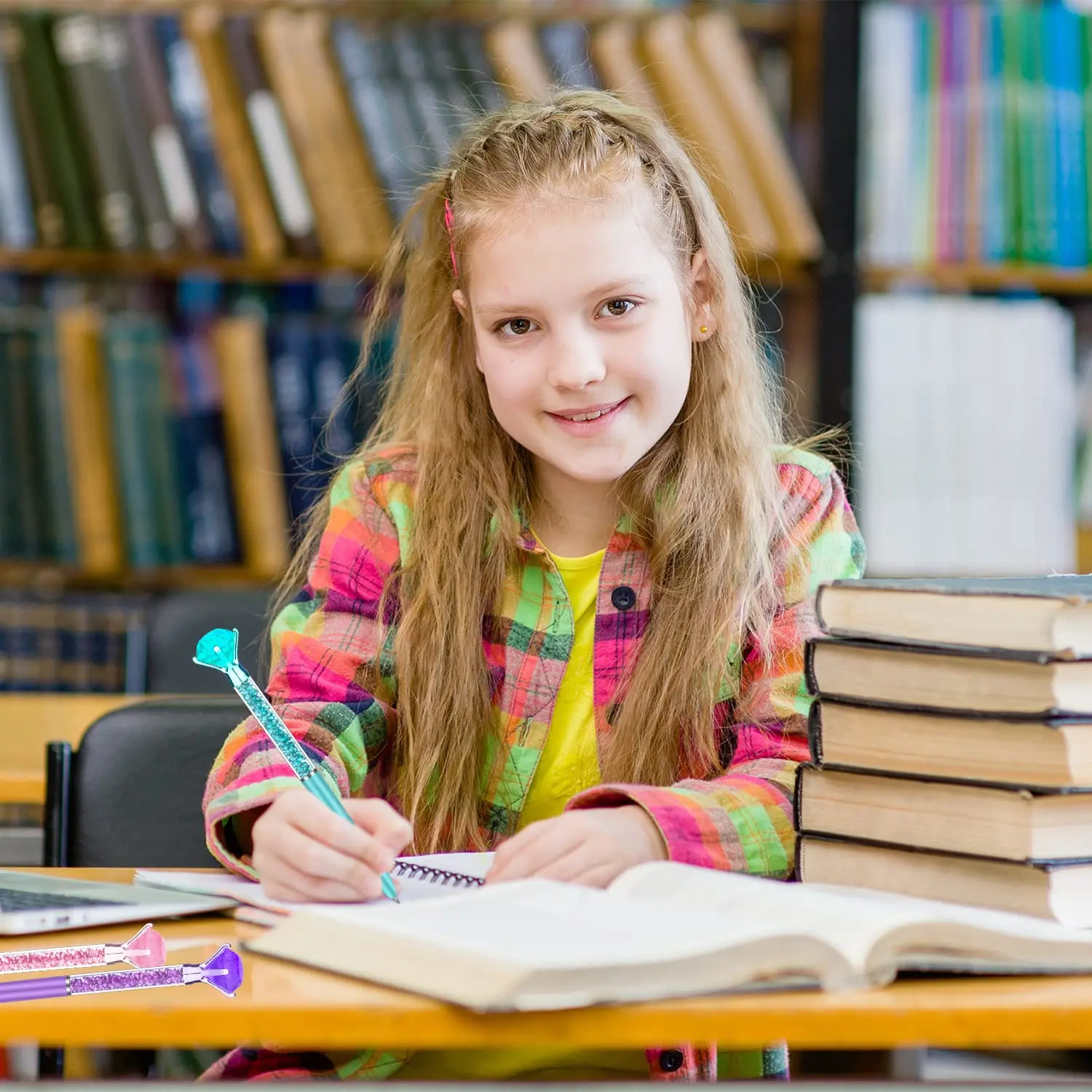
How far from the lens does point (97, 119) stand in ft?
8.11

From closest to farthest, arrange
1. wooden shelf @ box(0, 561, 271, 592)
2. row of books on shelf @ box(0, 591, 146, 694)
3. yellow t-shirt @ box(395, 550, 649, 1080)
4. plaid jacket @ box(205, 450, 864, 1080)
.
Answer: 1. plaid jacket @ box(205, 450, 864, 1080)
2. yellow t-shirt @ box(395, 550, 649, 1080)
3. row of books on shelf @ box(0, 591, 146, 694)
4. wooden shelf @ box(0, 561, 271, 592)

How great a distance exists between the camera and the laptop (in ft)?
2.61

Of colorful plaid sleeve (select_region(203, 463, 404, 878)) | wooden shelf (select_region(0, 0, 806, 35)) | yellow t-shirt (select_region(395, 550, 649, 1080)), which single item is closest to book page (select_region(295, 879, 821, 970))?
colorful plaid sleeve (select_region(203, 463, 404, 878))

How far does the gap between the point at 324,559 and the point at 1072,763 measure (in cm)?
67

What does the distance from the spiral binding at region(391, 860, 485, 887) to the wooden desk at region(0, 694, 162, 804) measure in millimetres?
508

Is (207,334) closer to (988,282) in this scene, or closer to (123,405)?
(123,405)

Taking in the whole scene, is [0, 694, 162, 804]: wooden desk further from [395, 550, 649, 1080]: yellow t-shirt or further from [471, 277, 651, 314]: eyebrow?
[471, 277, 651, 314]: eyebrow

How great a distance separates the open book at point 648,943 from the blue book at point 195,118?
1899 millimetres

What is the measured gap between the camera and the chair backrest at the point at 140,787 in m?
1.31

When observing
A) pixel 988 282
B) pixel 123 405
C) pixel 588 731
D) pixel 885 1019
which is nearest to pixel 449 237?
pixel 588 731

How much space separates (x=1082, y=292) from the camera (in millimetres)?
2699

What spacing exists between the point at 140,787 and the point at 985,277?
178 centimetres

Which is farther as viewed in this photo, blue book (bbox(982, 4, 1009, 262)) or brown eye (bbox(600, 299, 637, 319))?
blue book (bbox(982, 4, 1009, 262))

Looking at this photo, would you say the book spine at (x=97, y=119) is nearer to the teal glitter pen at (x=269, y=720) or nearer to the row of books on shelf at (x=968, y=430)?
the row of books on shelf at (x=968, y=430)
